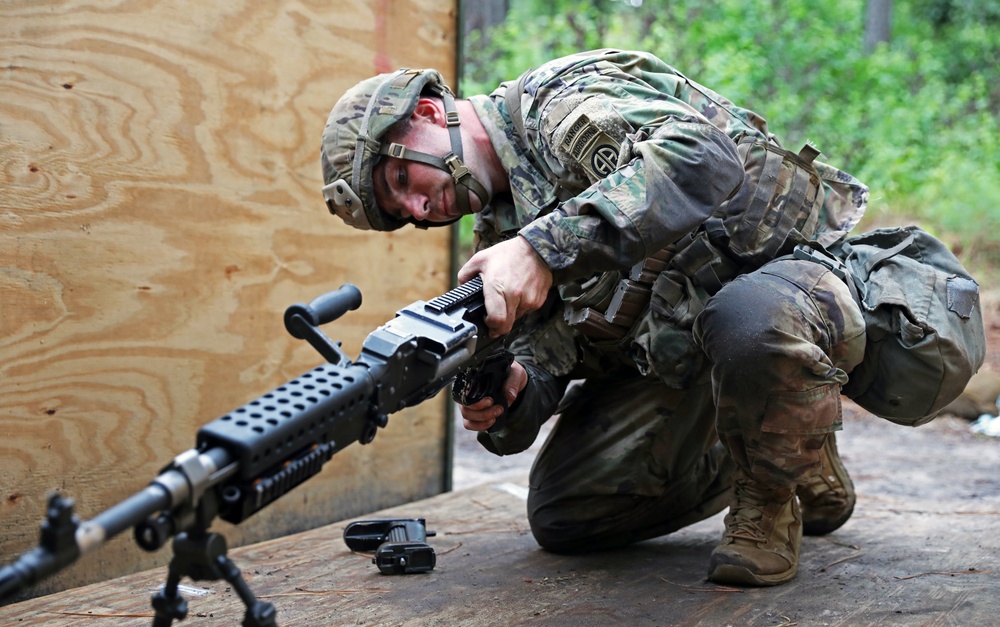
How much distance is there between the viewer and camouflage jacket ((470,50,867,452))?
209 cm

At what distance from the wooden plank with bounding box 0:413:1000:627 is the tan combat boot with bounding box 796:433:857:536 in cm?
6

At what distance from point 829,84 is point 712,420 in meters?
11.1

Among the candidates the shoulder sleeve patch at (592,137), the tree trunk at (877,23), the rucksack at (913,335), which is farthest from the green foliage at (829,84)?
the shoulder sleeve patch at (592,137)

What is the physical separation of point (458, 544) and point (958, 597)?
1.50 m

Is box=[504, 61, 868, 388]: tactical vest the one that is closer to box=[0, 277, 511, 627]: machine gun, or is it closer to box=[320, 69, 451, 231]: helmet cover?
box=[320, 69, 451, 231]: helmet cover

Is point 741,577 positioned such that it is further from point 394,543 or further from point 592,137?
point 592,137

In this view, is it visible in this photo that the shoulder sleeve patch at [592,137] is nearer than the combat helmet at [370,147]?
Yes

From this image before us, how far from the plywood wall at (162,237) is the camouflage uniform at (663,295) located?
795 millimetres

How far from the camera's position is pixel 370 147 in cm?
258

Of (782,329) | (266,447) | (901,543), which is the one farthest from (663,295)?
(266,447)

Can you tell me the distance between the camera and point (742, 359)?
2340 mm

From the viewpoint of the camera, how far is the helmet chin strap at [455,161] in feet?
8.54

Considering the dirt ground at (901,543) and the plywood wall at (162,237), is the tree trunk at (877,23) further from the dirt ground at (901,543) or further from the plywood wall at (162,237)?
the plywood wall at (162,237)

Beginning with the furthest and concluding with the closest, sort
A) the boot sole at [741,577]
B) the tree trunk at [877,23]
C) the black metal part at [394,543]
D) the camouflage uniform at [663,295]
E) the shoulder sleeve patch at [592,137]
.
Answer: the tree trunk at [877,23] < the black metal part at [394,543] < the boot sole at [741,577] < the shoulder sleeve patch at [592,137] < the camouflage uniform at [663,295]
